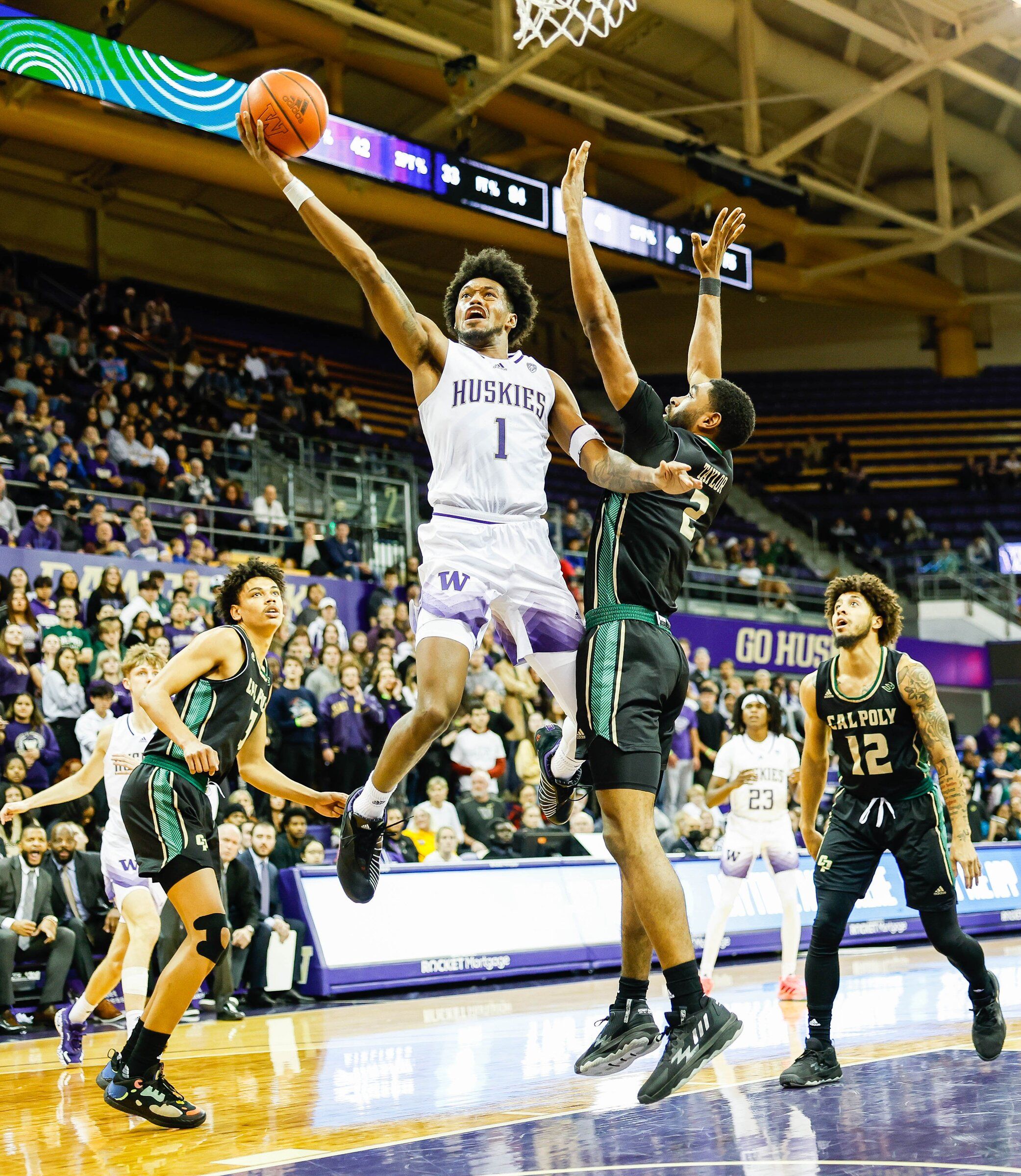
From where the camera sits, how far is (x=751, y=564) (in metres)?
24.1

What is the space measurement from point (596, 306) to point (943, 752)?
267 cm

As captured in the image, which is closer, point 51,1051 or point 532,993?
point 51,1051

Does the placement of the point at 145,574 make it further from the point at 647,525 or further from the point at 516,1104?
the point at 647,525

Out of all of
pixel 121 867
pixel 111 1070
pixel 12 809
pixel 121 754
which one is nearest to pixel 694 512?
pixel 111 1070

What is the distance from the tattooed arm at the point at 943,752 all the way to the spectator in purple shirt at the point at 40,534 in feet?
31.3

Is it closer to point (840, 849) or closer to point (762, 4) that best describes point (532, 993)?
point (840, 849)

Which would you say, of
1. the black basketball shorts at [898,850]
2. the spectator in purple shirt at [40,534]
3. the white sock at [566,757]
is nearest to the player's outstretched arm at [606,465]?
the white sock at [566,757]

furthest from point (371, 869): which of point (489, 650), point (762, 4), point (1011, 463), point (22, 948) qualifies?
point (1011, 463)

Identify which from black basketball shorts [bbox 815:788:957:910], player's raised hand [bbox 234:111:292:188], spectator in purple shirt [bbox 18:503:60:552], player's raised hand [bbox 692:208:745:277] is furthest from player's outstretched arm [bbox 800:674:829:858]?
spectator in purple shirt [bbox 18:503:60:552]

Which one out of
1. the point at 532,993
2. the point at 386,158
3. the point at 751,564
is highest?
the point at 386,158

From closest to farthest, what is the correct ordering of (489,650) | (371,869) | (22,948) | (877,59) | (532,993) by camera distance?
1. (371,869)
2. (22,948)
3. (532,993)
4. (489,650)
5. (877,59)

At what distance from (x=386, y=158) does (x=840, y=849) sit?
1222cm

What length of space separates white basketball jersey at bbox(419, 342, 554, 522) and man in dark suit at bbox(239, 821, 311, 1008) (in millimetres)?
6027

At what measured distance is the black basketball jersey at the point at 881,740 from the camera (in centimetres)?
635
